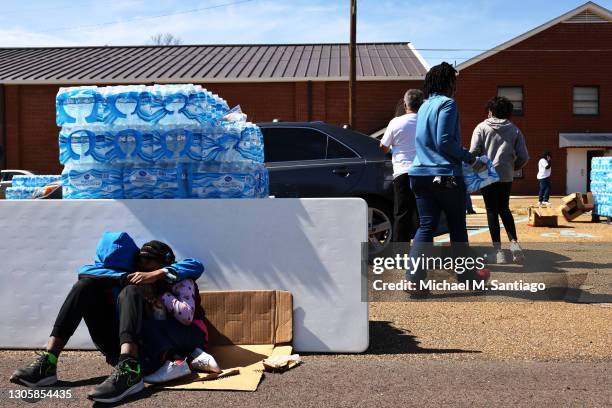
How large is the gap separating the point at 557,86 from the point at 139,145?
96.4 feet

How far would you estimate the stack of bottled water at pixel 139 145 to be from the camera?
471cm

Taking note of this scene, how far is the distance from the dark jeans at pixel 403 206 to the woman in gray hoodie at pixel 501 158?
1.16 meters

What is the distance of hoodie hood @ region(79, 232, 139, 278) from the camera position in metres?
3.95

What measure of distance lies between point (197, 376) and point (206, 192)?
138cm

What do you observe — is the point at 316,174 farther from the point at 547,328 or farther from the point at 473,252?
the point at 547,328

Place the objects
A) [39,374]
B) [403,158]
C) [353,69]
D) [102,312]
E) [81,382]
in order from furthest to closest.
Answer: [353,69]
[403,158]
[102,312]
[81,382]
[39,374]

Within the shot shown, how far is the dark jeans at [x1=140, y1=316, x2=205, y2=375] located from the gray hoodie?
14.6 feet

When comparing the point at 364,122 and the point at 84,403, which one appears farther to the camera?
the point at 364,122

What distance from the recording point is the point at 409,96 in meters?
6.80

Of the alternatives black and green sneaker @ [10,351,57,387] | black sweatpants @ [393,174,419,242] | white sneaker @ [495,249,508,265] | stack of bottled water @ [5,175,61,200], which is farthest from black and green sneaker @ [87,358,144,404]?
white sneaker @ [495,249,508,265]

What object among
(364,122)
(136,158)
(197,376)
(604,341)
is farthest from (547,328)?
(364,122)

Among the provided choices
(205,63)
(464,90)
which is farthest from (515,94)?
(205,63)

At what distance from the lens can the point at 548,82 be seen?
101ft

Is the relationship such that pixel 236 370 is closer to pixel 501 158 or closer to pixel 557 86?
pixel 501 158
